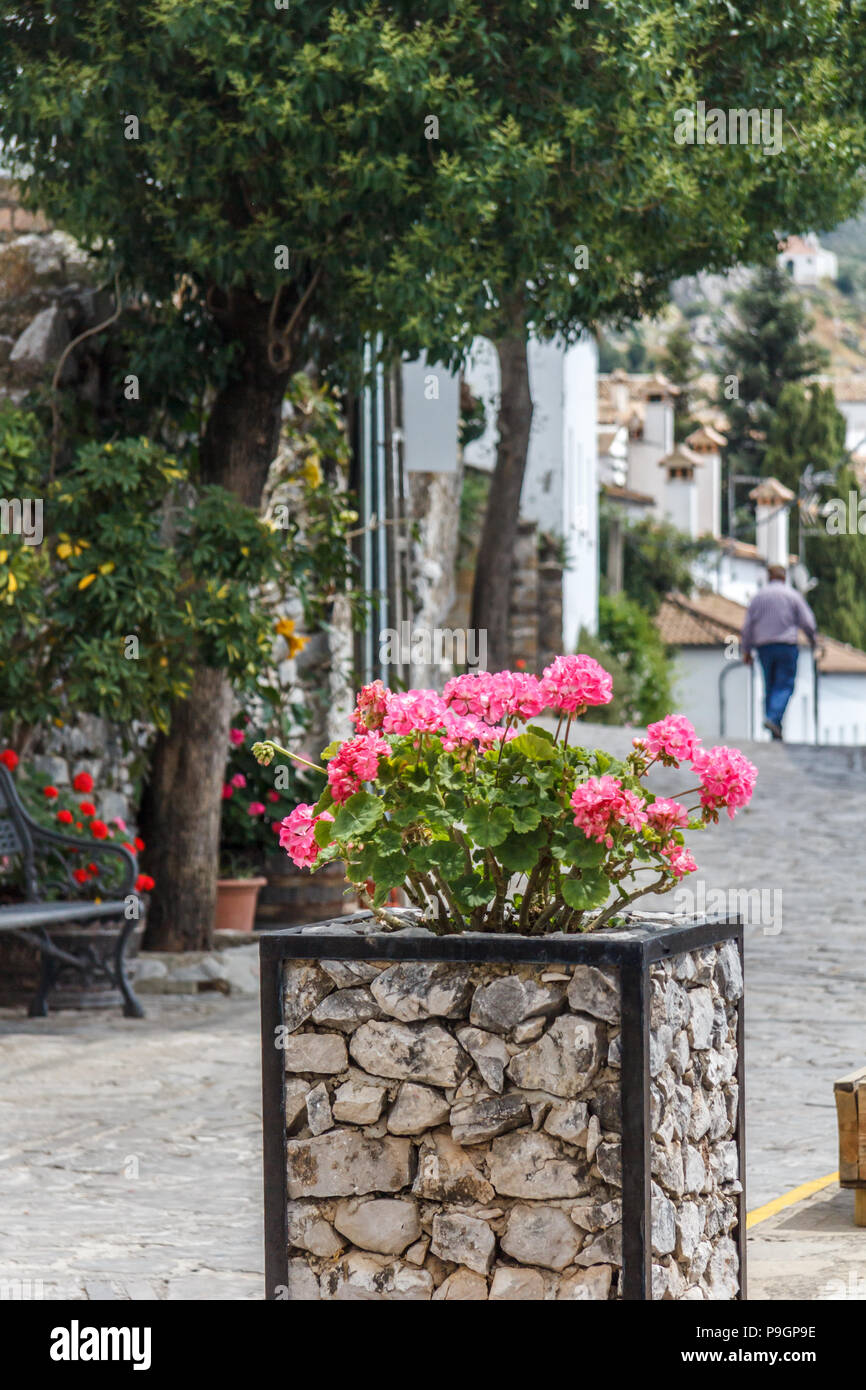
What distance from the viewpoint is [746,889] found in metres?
11.9

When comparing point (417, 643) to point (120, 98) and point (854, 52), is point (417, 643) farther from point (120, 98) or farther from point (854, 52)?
point (120, 98)

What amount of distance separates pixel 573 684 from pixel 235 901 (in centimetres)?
655

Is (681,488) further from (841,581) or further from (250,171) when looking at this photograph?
(250,171)

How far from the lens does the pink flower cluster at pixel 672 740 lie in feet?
12.4

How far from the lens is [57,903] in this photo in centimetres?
826

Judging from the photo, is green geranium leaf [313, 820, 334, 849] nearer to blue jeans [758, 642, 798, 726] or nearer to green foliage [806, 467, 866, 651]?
blue jeans [758, 642, 798, 726]

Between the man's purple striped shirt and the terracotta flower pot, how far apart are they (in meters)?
7.90

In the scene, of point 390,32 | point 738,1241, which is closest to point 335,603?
point 390,32

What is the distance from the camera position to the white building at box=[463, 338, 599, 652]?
2648 centimetres

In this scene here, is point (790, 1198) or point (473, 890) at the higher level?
point (473, 890)

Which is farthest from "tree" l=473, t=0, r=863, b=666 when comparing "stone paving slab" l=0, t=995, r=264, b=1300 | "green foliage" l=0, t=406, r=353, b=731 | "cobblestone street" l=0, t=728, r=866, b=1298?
"stone paving slab" l=0, t=995, r=264, b=1300

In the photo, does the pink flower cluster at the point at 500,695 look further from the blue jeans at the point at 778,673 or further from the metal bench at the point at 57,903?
the blue jeans at the point at 778,673

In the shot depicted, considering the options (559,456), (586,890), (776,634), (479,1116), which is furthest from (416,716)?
(559,456)

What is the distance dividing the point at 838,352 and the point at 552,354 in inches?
5630
